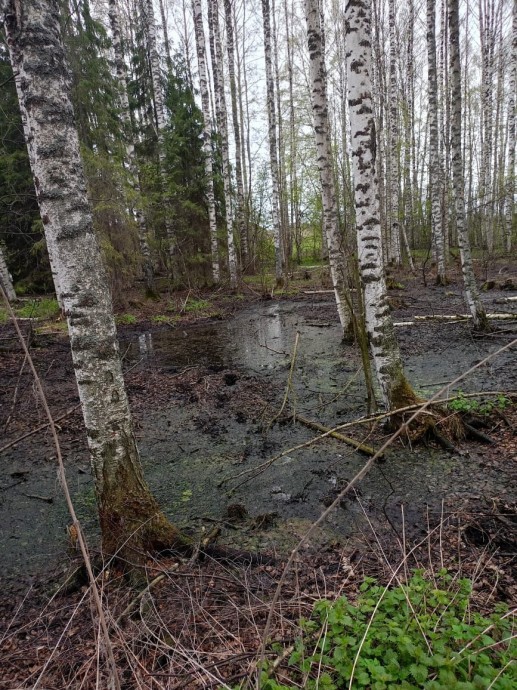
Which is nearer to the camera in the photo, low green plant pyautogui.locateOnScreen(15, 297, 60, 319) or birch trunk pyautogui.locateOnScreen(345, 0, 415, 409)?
birch trunk pyautogui.locateOnScreen(345, 0, 415, 409)

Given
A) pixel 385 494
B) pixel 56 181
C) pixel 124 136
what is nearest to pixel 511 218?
pixel 124 136

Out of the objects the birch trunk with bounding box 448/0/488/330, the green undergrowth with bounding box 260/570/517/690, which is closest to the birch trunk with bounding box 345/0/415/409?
the green undergrowth with bounding box 260/570/517/690

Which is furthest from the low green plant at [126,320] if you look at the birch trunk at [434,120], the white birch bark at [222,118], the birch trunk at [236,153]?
the birch trunk at [434,120]

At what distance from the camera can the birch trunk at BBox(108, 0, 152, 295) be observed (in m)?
12.9

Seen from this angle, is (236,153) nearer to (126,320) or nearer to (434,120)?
(434,120)

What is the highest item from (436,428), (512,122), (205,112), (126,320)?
(205,112)

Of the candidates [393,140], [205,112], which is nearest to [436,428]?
[205,112]

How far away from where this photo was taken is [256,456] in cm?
453

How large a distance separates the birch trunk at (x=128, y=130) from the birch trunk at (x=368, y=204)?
1026 cm

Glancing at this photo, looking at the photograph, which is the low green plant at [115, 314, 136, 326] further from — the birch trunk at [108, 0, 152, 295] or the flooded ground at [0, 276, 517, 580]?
the flooded ground at [0, 276, 517, 580]

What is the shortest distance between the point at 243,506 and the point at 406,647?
206 cm

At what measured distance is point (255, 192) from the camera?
24125 millimetres

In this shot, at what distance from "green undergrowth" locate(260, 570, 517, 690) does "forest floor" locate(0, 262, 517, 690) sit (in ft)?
0.66

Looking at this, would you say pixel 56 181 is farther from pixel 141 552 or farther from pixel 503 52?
pixel 503 52
